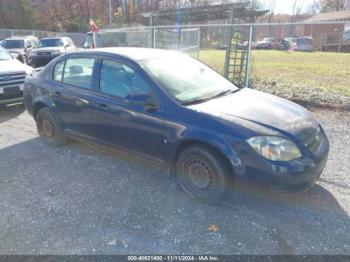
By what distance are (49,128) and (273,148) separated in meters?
3.64

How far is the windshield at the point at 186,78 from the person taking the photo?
140 inches

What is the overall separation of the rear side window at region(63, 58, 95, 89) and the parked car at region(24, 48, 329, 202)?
15 millimetres

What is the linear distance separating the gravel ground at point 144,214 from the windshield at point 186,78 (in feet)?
3.79

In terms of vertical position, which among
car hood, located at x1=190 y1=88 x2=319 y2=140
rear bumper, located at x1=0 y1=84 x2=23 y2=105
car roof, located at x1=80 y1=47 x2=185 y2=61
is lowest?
rear bumper, located at x1=0 y1=84 x2=23 y2=105

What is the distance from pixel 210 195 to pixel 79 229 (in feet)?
4.51

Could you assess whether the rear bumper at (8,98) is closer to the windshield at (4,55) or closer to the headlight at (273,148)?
the windshield at (4,55)

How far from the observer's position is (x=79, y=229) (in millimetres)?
2961

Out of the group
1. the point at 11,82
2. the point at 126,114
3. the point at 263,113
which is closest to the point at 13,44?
the point at 11,82

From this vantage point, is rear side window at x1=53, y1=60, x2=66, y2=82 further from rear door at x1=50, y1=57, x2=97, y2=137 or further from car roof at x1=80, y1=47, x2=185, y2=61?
car roof at x1=80, y1=47, x2=185, y2=61

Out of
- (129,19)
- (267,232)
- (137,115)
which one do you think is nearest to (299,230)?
(267,232)

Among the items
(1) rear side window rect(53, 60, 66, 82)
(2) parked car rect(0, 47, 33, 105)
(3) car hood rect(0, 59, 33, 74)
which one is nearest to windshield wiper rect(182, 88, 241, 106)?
(1) rear side window rect(53, 60, 66, 82)

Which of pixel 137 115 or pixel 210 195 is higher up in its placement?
pixel 137 115

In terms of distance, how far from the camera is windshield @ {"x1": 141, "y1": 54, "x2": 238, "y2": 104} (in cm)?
356

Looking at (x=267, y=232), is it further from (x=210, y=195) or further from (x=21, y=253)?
(x=21, y=253)
